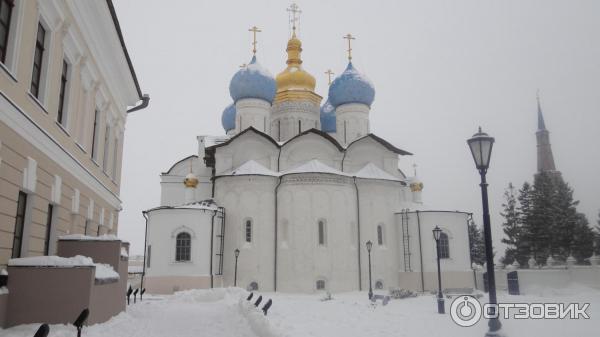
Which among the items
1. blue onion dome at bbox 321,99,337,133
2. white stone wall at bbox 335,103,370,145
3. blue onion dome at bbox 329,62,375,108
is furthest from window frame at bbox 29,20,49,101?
blue onion dome at bbox 321,99,337,133

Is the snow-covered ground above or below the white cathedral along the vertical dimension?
below

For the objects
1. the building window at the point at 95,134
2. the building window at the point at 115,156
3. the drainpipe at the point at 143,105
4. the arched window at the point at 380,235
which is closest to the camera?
the building window at the point at 95,134

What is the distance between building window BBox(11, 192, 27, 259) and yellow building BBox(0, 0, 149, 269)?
0.01m

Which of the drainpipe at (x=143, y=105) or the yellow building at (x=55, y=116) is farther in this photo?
the drainpipe at (x=143, y=105)

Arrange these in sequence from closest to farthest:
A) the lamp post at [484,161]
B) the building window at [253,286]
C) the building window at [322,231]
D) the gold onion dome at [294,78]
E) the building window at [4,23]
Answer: the building window at [4,23] → the lamp post at [484,161] → the building window at [253,286] → the building window at [322,231] → the gold onion dome at [294,78]

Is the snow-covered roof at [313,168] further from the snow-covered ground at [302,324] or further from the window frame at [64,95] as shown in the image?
the window frame at [64,95]

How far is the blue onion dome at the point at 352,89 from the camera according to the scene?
102ft

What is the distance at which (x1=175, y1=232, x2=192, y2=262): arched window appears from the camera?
78.7 ft

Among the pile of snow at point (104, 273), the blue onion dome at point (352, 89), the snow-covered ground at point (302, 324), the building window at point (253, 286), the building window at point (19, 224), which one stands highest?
the blue onion dome at point (352, 89)

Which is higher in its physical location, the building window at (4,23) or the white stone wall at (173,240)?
the building window at (4,23)

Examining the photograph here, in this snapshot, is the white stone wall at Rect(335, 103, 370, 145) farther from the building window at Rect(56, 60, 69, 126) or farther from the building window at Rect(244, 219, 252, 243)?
the building window at Rect(56, 60, 69, 126)

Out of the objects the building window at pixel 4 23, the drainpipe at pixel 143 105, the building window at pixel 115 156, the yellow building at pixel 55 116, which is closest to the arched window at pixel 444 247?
the drainpipe at pixel 143 105

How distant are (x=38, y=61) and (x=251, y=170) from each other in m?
17.9

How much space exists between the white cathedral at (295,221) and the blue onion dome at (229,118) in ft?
14.9
